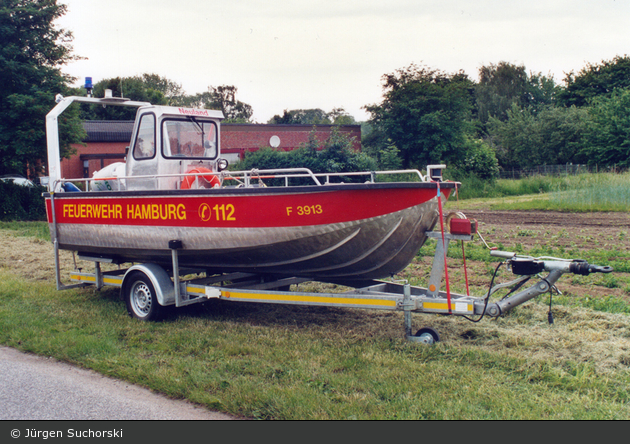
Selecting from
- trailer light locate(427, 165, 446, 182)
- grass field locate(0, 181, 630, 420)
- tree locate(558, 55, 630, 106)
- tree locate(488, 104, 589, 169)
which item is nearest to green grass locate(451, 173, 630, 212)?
grass field locate(0, 181, 630, 420)

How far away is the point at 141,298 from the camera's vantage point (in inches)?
272

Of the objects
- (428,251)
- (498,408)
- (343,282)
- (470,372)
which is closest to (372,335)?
(343,282)

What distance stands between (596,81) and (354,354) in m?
53.1

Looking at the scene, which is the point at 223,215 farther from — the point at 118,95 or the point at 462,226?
the point at 118,95

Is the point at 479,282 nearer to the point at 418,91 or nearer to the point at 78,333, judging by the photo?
the point at 78,333

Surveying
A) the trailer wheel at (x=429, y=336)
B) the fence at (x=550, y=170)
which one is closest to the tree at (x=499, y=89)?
the fence at (x=550, y=170)

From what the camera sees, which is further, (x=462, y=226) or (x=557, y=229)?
(x=557, y=229)

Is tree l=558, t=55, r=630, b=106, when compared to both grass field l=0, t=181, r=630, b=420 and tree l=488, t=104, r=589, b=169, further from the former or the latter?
grass field l=0, t=181, r=630, b=420

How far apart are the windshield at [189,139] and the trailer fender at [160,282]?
153cm

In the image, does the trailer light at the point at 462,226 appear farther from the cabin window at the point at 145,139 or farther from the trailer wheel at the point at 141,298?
the cabin window at the point at 145,139

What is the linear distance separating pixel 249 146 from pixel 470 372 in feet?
105

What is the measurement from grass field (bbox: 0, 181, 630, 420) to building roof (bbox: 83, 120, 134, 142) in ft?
93.2

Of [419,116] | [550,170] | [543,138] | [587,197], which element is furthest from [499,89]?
[587,197]

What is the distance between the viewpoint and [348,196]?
5469mm
